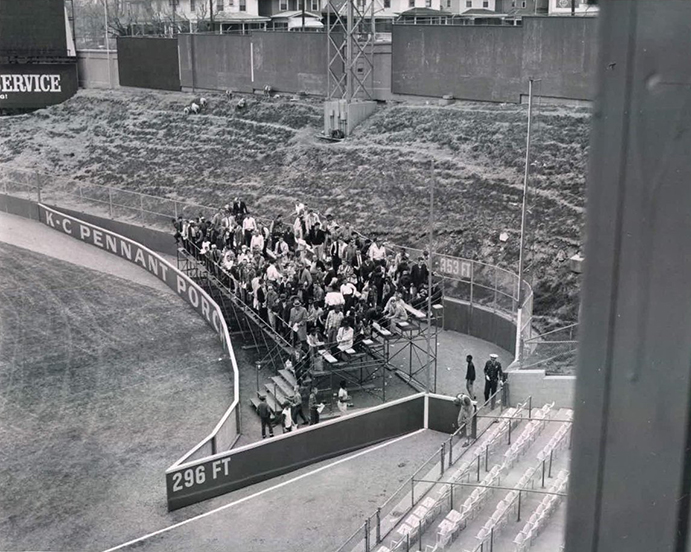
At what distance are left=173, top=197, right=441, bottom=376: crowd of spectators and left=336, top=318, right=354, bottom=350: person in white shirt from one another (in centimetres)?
2

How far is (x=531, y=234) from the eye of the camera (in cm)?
2708

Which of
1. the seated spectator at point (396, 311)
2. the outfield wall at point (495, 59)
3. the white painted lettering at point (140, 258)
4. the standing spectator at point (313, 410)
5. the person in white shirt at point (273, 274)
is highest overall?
the outfield wall at point (495, 59)

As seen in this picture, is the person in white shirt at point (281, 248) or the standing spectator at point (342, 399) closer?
the standing spectator at point (342, 399)

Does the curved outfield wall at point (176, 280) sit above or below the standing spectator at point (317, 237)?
below

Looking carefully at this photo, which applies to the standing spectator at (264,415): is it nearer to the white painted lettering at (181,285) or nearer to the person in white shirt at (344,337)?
the person in white shirt at (344,337)

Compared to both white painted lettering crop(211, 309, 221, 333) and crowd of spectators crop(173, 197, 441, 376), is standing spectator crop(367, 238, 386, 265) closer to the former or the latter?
crowd of spectators crop(173, 197, 441, 376)

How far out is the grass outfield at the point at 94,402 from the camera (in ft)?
51.8

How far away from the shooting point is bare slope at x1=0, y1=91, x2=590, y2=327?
2786 cm

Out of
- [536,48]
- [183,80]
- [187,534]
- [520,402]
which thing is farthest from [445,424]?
[183,80]

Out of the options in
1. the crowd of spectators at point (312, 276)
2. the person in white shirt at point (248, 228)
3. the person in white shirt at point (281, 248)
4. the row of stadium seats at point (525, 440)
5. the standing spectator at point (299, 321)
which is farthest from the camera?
the person in white shirt at point (248, 228)

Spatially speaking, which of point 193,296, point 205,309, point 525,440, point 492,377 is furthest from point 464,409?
point 193,296

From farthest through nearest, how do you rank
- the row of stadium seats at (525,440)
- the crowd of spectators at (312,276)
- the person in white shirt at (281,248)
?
the person in white shirt at (281,248) < the crowd of spectators at (312,276) < the row of stadium seats at (525,440)

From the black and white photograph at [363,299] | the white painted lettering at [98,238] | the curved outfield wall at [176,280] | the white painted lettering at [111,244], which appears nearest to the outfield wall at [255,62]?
the black and white photograph at [363,299]

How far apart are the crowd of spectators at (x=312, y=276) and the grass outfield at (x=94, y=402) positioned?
7.34ft
